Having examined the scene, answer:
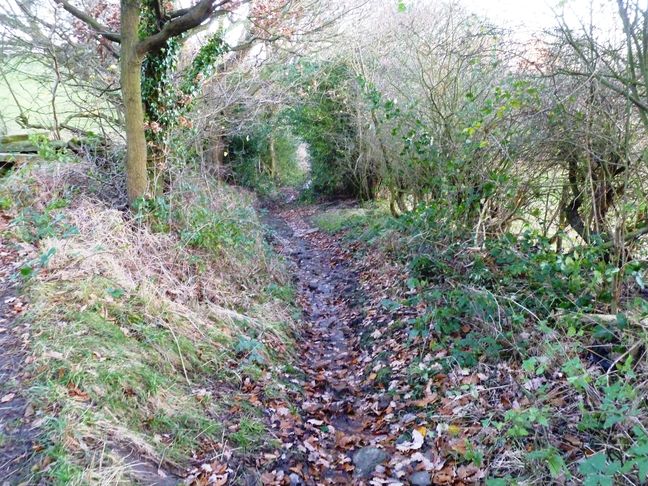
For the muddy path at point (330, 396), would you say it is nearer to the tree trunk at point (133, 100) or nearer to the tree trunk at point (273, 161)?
the tree trunk at point (133, 100)

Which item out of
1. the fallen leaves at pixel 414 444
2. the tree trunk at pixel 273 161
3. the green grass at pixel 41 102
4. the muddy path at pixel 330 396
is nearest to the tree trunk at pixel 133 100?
the green grass at pixel 41 102

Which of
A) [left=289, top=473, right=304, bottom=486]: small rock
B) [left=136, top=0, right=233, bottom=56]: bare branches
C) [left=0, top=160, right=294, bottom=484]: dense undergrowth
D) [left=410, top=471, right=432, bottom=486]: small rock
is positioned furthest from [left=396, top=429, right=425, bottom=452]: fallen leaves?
[left=136, top=0, right=233, bottom=56]: bare branches

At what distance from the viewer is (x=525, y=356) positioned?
436 cm

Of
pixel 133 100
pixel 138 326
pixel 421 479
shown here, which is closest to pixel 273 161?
pixel 133 100

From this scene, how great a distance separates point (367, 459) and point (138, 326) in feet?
8.76

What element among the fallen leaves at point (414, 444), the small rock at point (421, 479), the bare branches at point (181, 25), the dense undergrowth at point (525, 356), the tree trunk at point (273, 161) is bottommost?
the small rock at point (421, 479)

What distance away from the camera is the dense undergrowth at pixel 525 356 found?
10.6ft

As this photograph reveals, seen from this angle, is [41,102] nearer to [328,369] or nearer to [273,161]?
[328,369]

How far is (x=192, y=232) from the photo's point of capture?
7180 millimetres

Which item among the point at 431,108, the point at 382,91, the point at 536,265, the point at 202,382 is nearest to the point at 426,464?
the point at 202,382

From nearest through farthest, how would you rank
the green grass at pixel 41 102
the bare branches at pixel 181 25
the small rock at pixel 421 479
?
the small rock at pixel 421 479, the bare branches at pixel 181 25, the green grass at pixel 41 102

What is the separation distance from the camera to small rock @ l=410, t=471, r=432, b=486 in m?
3.57

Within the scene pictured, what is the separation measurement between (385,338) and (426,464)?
233 cm

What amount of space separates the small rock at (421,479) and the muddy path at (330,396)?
33 cm
